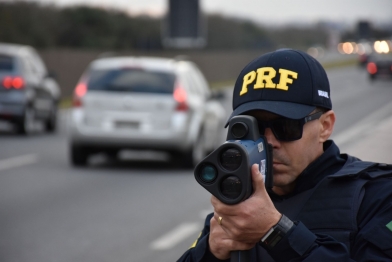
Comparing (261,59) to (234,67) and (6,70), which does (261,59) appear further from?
(234,67)

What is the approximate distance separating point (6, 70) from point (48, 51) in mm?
16630

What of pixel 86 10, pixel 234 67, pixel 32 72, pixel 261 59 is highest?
pixel 261 59

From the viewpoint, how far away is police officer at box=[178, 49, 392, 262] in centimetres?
251

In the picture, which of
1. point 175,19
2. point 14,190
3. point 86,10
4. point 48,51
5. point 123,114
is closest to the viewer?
point 14,190

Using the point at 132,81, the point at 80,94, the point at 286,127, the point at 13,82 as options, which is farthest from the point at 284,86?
the point at 13,82

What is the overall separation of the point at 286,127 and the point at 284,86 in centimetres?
13

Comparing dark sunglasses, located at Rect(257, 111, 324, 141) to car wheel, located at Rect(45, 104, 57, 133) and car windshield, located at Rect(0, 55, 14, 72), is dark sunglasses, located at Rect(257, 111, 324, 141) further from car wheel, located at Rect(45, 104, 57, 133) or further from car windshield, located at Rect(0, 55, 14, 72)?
car wheel, located at Rect(45, 104, 57, 133)

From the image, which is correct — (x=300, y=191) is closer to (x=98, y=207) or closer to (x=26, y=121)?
(x=98, y=207)

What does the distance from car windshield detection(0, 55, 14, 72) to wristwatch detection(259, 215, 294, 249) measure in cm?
1666

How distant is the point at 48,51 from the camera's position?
115 feet

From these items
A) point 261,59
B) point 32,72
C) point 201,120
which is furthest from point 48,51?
point 261,59

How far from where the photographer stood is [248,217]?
2.41 meters

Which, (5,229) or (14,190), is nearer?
(5,229)

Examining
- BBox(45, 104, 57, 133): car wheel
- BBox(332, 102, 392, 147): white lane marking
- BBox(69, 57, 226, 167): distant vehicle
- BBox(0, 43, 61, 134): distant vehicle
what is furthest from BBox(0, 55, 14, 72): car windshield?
BBox(332, 102, 392, 147): white lane marking
